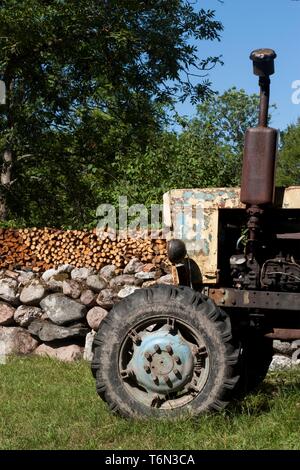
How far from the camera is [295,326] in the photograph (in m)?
5.49

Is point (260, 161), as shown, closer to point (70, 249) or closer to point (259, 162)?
point (259, 162)

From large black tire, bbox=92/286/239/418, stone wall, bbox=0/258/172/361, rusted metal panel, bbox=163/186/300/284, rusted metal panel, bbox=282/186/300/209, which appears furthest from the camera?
stone wall, bbox=0/258/172/361

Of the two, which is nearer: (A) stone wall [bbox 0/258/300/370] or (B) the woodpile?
(A) stone wall [bbox 0/258/300/370]

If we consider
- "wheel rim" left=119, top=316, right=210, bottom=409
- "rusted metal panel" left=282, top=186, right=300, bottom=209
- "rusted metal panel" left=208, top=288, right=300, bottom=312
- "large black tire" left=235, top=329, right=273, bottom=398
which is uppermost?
"rusted metal panel" left=282, top=186, right=300, bottom=209

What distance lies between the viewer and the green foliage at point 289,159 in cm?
3528

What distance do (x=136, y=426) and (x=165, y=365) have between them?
412 mm

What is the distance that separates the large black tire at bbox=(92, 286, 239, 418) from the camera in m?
4.82

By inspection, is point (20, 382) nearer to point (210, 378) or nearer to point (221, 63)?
point (210, 378)

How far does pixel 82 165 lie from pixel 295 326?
10539 mm

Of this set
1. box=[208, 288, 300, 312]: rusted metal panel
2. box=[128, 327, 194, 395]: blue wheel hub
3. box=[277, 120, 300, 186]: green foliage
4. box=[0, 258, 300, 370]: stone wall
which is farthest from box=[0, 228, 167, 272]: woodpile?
box=[277, 120, 300, 186]: green foliage

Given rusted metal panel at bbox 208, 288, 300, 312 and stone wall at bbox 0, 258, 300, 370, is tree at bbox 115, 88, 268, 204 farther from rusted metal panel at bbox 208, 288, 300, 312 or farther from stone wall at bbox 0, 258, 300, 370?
rusted metal panel at bbox 208, 288, 300, 312

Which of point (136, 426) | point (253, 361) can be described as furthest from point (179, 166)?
point (136, 426)

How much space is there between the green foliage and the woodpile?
2521cm

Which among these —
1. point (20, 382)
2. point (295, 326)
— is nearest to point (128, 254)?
point (20, 382)
